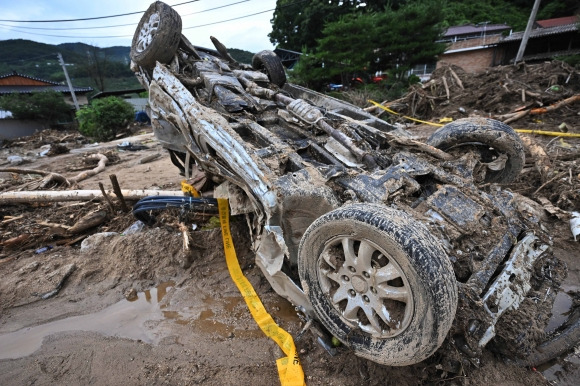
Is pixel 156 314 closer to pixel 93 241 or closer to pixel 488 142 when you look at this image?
pixel 93 241

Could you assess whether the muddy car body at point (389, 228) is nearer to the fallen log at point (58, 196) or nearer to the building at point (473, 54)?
the fallen log at point (58, 196)

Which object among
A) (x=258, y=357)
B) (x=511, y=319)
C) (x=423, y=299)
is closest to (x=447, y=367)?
(x=511, y=319)

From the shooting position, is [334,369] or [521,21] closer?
[334,369]

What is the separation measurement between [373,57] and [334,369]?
15.7 metres

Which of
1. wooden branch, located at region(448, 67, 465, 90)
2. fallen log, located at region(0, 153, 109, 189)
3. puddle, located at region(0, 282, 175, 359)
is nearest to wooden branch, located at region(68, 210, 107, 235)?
puddle, located at region(0, 282, 175, 359)

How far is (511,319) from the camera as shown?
5.89ft

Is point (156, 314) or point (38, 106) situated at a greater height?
point (38, 106)

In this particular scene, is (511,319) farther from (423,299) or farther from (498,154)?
(498,154)

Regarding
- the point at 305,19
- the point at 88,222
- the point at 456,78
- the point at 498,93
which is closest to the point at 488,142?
the point at 88,222

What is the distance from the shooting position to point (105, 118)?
49.0 ft

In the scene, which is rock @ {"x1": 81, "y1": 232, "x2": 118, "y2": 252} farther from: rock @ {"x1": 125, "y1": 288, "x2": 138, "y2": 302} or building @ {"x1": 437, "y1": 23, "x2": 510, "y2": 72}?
building @ {"x1": 437, "y1": 23, "x2": 510, "y2": 72}

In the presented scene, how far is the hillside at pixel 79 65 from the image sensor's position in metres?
35.6

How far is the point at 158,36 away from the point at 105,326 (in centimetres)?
348

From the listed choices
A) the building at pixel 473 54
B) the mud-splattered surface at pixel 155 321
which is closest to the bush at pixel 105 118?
the mud-splattered surface at pixel 155 321
